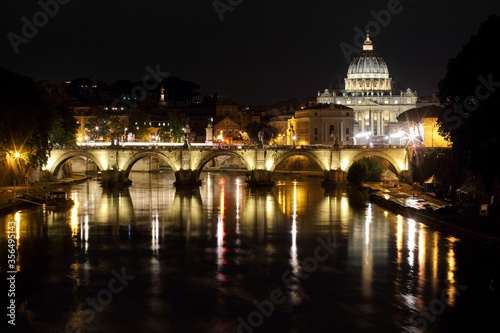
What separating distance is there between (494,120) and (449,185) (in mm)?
13733

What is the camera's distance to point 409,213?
39562 millimetres

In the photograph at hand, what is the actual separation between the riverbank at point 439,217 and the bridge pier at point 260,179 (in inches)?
578

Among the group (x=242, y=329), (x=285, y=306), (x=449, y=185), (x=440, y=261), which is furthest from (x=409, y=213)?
(x=242, y=329)

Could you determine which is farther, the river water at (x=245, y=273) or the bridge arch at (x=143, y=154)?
the bridge arch at (x=143, y=154)

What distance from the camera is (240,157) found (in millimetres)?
64188

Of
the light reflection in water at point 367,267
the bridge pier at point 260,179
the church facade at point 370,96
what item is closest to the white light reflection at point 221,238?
the light reflection in water at point 367,267

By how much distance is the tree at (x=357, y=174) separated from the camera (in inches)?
2345

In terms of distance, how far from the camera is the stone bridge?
6334 cm

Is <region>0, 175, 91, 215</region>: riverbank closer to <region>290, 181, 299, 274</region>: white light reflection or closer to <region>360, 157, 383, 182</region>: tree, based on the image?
<region>290, 181, 299, 274</region>: white light reflection

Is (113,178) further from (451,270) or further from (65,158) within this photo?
(451,270)

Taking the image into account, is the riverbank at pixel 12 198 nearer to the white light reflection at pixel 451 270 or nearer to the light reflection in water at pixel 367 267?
the light reflection in water at pixel 367 267

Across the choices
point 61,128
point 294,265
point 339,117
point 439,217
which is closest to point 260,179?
point 61,128

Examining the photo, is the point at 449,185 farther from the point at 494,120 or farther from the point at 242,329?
the point at 242,329

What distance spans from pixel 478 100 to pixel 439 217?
6.57 metres
